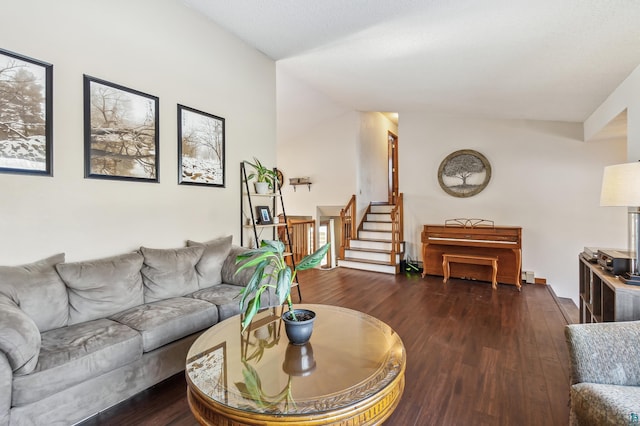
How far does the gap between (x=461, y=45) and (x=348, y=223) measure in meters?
4.17

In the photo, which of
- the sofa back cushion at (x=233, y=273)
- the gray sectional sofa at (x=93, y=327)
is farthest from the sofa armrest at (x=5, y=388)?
the sofa back cushion at (x=233, y=273)

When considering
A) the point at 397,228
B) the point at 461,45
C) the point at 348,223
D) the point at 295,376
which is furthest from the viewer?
the point at 348,223

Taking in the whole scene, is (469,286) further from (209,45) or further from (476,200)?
(209,45)

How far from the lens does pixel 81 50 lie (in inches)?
93.1

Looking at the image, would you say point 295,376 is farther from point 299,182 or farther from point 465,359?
point 299,182

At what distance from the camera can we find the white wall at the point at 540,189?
15.1 ft

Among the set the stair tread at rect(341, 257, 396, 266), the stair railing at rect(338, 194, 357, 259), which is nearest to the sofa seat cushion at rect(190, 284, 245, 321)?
the stair tread at rect(341, 257, 396, 266)

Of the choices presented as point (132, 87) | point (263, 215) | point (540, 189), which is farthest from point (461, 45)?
point (540, 189)

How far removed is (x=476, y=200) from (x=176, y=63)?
16.3 ft

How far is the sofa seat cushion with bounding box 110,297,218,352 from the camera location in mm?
1990

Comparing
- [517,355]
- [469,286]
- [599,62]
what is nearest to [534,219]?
[469,286]

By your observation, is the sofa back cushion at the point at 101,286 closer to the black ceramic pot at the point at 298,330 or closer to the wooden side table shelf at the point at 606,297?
the black ceramic pot at the point at 298,330

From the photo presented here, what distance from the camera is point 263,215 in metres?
4.11

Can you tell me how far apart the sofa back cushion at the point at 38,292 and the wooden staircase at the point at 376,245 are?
15.4 feet
